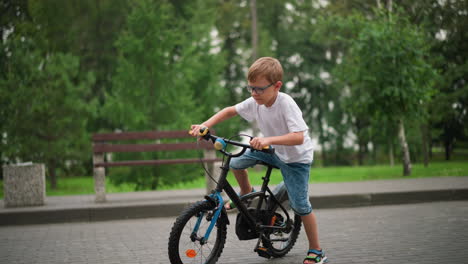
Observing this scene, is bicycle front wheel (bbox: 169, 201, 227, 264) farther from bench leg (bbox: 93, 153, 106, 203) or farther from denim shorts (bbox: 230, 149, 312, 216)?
bench leg (bbox: 93, 153, 106, 203)

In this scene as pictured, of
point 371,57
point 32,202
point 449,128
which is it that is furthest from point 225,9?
point 32,202

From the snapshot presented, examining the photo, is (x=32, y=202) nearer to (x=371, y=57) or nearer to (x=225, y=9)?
(x=371, y=57)

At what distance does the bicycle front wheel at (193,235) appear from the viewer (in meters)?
4.23

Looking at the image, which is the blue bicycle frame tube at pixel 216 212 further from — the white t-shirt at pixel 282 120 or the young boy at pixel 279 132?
the white t-shirt at pixel 282 120

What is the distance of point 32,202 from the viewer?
30.8 ft

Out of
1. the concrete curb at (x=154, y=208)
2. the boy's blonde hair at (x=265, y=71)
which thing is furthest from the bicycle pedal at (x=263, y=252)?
the concrete curb at (x=154, y=208)

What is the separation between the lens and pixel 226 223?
15.0 feet

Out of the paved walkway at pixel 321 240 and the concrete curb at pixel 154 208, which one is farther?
the concrete curb at pixel 154 208

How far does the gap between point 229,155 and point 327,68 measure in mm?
33164

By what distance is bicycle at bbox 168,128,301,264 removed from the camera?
14.0ft

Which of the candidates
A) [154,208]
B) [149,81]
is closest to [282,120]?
[154,208]

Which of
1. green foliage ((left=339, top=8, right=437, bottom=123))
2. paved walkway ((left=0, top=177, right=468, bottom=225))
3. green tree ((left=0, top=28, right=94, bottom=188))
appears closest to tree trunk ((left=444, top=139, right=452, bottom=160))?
green foliage ((left=339, top=8, right=437, bottom=123))

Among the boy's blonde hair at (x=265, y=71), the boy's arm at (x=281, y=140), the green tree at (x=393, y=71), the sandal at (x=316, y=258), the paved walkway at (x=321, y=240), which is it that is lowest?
the paved walkway at (x=321, y=240)

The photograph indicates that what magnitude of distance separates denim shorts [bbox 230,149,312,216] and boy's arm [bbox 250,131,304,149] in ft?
1.25
